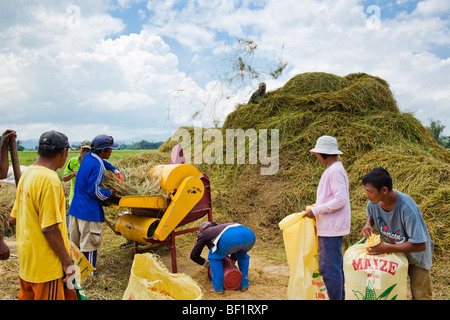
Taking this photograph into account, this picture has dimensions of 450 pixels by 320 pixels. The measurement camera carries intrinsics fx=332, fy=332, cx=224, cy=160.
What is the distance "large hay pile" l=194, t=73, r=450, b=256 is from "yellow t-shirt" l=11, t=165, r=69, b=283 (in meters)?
4.02

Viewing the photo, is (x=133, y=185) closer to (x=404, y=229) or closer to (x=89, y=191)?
(x=89, y=191)

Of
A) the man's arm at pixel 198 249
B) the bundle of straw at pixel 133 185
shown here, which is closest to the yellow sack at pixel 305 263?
the man's arm at pixel 198 249

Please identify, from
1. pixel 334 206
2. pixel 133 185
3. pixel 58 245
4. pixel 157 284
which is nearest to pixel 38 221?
pixel 58 245

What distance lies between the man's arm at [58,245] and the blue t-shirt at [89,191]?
1750mm

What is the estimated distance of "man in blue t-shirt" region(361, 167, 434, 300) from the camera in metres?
2.42

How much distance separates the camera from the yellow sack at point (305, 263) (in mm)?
3018

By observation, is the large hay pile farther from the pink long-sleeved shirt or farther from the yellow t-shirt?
the yellow t-shirt

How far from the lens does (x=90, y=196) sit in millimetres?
3930

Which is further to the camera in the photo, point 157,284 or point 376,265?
point 157,284

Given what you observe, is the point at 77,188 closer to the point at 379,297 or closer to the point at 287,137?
the point at 379,297

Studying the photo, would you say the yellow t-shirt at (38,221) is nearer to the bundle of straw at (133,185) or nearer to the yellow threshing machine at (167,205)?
the yellow threshing machine at (167,205)

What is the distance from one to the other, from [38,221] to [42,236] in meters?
0.10

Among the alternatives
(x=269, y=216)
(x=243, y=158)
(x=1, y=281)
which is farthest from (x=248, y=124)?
(x=1, y=281)

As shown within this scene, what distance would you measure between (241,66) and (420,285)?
6.01m
